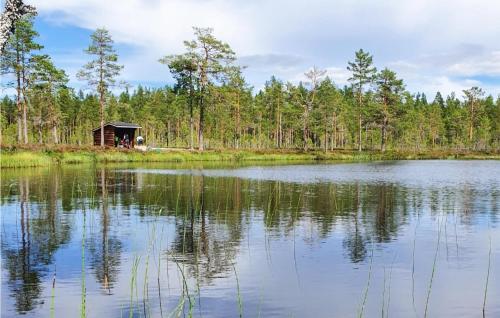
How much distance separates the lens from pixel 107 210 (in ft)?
69.4

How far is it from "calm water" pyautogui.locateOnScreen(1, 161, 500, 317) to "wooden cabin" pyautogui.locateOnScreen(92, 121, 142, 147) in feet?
155

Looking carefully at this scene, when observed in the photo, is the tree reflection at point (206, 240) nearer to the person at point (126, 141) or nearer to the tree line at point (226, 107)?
the tree line at point (226, 107)

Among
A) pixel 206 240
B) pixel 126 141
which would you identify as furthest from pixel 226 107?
pixel 206 240

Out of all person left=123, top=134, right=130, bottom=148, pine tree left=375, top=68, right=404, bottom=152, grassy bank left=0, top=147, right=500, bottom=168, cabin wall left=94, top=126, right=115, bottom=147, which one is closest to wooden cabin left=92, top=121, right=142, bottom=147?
cabin wall left=94, top=126, right=115, bottom=147

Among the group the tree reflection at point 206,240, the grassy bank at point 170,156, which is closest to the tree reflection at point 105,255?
the tree reflection at point 206,240

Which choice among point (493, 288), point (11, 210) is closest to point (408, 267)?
point (493, 288)

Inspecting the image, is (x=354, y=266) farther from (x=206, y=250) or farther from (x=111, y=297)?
(x=111, y=297)

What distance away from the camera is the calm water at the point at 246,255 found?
374 inches

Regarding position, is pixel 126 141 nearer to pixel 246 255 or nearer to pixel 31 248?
pixel 31 248

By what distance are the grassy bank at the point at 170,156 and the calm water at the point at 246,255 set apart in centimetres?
2394

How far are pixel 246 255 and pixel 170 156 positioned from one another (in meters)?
50.1

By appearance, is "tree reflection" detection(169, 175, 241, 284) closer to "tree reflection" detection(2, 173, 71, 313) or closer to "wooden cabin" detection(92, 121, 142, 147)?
"tree reflection" detection(2, 173, 71, 313)

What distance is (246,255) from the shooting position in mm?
13328

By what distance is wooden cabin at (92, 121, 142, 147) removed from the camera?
238 ft
